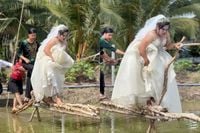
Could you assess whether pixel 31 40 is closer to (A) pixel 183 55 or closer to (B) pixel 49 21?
(B) pixel 49 21

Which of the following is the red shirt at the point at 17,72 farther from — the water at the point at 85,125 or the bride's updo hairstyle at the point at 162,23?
the bride's updo hairstyle at the point at 162,23

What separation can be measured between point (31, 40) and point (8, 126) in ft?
7.48

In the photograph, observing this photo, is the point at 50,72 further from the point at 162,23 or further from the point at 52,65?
the point at 162,23

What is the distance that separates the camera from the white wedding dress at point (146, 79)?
832 cm

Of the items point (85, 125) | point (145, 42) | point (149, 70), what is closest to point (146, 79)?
point (149, 70)

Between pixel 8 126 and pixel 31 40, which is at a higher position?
pixel 31 40

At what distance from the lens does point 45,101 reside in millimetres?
10602

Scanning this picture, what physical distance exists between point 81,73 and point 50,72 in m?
6.33

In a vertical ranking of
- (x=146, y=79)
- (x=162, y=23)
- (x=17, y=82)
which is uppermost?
(x=162, y=23)

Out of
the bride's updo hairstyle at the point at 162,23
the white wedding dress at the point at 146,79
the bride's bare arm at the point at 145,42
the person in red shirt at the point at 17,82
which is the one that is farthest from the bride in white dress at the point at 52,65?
the bride's updo hairstyle at the point at 162,23

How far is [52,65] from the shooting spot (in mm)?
10484

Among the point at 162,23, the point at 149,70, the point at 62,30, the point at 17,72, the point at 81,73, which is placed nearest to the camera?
the point at 162,23

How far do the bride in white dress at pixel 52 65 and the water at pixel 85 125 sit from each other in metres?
0.53

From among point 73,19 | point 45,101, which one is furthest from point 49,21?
point 45,101
